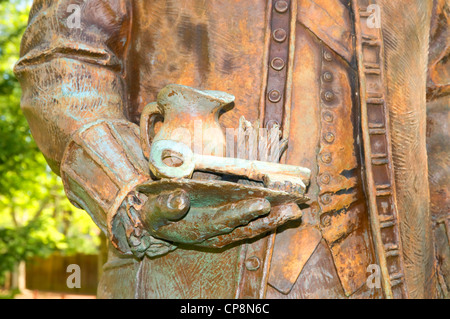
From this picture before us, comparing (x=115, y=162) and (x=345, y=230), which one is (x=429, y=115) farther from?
(x=115, y=162)

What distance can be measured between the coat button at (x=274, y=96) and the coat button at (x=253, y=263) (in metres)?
0.56

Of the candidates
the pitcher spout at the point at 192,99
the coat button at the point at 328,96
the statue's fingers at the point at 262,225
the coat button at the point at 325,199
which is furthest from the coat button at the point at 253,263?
the coat button at the point at 328,96

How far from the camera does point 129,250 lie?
84.0 inches

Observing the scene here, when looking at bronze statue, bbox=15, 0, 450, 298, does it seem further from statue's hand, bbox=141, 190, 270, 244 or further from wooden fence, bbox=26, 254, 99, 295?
wooden fence, bbox=26, 254, 99, 295

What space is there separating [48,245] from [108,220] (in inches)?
333

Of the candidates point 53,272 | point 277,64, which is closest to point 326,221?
point 277,64

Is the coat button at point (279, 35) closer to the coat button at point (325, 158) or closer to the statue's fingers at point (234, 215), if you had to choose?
the coat button at point (325, 158)

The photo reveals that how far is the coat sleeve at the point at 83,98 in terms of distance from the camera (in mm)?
2166

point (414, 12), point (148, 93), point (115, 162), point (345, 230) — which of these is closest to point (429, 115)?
point (414, 12)

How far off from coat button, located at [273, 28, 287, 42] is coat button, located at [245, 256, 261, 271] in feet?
2.56

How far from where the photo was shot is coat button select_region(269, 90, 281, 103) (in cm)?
234

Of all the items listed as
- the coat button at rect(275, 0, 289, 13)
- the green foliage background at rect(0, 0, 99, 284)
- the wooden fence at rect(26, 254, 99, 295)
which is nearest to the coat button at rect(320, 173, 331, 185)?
the coat button at rect(275, 0, 289, 13)

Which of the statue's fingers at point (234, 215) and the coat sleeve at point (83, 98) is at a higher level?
the coat sleeve at point (83, 98)

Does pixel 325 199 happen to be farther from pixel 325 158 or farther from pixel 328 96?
pixel 328 96
